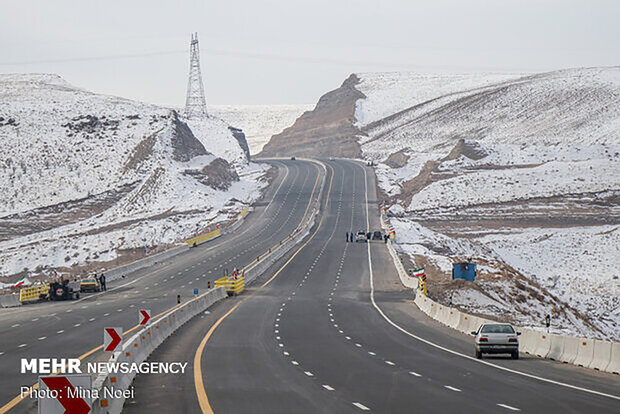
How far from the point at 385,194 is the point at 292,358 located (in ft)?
339

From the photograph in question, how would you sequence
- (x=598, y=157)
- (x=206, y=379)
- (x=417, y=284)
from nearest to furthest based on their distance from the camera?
(x=206, y=379), (x=417, y=284), (x=598, y=157)

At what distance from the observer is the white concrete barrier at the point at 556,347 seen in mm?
27781

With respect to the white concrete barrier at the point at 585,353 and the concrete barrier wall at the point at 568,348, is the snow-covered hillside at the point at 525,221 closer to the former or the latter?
the concrete barrier wall at the point at 568,348

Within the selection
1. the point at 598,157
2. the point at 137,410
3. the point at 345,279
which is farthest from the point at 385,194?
the point at 137,410

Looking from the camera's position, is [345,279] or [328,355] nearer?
[328,355]

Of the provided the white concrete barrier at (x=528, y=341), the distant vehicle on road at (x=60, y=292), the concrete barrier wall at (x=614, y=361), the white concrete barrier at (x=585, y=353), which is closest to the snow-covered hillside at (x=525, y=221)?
the white concrete barrier at (x=528, y=341)

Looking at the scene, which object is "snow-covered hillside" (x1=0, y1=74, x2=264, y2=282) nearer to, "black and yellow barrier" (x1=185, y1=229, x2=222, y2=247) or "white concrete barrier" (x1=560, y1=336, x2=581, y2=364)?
"black and yellow barrier" (x1=185, y1=229, x2=222, y2=247)

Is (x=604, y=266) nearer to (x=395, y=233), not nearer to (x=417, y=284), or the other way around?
(x=395, y=233)

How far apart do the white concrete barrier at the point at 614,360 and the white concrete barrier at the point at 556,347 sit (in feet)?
11.2

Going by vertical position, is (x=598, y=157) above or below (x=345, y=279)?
above

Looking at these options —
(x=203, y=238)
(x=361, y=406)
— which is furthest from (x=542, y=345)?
(x=203, y=238)

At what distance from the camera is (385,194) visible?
12875 cm

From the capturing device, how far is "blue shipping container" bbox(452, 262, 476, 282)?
5766 centimetres
